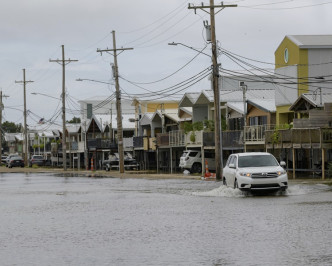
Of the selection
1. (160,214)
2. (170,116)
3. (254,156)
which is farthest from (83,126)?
(160,214)

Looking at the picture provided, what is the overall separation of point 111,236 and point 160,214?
5.20 metres

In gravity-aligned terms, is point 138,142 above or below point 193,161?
above

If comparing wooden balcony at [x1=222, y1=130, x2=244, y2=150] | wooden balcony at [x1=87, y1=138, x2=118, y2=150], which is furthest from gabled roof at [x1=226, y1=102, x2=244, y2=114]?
wooden balcony at [x1=87, y1=138, x2=118, y2=150]

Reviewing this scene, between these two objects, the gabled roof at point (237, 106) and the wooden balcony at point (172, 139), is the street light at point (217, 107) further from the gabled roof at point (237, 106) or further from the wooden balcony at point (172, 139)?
the wooden balcony at point (172, 139)

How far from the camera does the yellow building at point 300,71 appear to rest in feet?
171

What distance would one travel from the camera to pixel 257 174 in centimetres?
2609

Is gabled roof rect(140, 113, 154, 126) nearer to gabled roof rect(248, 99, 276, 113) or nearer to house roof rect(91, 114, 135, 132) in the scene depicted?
house roof rect(91, 114, 135, 132)

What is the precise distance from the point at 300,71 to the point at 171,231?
38016mm

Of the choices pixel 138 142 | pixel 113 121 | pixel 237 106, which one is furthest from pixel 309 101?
pixel 113 121

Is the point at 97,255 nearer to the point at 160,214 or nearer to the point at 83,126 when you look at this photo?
the point at 160,214

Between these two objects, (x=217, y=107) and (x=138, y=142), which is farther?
(x=138, y=142)

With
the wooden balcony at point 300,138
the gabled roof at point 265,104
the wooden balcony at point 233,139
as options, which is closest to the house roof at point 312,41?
the gabled roof at point 265,104

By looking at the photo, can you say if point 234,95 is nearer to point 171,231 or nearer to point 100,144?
point 100,144

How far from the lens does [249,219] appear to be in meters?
17.7
